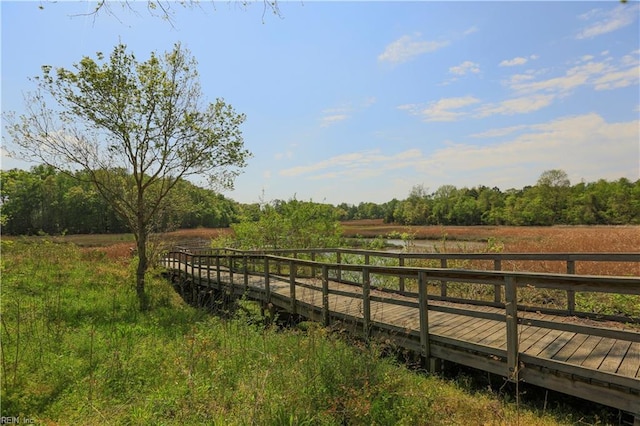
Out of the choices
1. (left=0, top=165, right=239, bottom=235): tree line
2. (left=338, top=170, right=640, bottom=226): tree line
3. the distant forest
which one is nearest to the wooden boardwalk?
(left=338, top=170, right=640, bottom=226): tree line

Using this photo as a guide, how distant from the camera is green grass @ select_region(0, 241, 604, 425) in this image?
3213mm

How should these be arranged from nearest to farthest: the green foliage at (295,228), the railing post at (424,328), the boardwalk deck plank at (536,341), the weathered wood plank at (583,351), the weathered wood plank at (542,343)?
1. the boardwalk deck plank at (536,341)
2. the weathered wood plank at (583,351)
3. the weathered wood plank at (542,343)
4. the railing post at (424,328)
5. the green foliage at (295,228)

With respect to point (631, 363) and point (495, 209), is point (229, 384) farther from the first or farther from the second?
point (495, 209)

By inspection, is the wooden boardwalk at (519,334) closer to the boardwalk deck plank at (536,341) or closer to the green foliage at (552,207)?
the boardwalk deck plank at (536,341)

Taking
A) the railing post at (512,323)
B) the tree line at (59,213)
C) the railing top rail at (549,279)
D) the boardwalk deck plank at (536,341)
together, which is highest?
the tree line at (59,213)

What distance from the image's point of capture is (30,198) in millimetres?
45594

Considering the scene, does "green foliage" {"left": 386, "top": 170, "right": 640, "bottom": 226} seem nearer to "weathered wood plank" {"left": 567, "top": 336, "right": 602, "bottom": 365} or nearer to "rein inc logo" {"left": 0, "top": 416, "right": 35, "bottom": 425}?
"weathered wood plank" {"left": 567, "top": 336, "right": 602, "bottom": 365}

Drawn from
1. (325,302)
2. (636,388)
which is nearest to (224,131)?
(325,302)

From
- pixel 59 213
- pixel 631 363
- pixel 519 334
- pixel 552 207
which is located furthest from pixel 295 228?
pixel 552 207

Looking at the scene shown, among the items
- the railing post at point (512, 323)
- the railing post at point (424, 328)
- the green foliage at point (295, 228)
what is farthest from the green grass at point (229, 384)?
the green foliage at point (295, 228)

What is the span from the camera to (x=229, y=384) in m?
4.06

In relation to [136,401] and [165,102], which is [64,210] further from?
[136,401]

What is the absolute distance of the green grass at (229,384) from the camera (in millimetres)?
3213

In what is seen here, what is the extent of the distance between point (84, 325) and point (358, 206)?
110305 millimetres
